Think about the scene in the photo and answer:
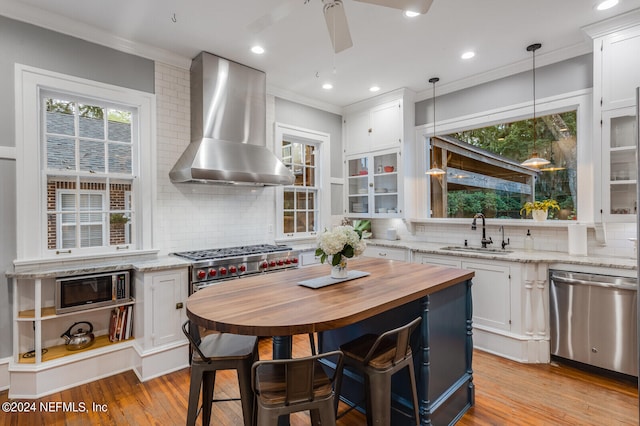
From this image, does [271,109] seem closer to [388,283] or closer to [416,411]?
[388,283]

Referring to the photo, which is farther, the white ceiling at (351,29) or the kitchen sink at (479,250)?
the kitchen sink at (479,250)

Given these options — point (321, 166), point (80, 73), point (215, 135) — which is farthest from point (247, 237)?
point (80, 73)

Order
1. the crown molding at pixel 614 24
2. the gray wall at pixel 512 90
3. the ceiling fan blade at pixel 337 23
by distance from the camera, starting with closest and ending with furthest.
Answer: the ceiling fan blade at pixel 337 23 < the crown molding at pixel 614 24 < the gray wall at pixel 512 90

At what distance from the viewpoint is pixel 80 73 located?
296cm

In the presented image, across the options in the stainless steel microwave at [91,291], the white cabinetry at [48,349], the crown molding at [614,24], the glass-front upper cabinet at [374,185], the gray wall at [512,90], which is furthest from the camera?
the glass-front upper cabinet at [374,185]

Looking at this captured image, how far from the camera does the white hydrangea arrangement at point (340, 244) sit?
2.02m

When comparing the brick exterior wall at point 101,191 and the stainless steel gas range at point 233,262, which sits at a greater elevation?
the brick exterior wall at point 101,191

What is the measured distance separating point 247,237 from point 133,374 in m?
1.85

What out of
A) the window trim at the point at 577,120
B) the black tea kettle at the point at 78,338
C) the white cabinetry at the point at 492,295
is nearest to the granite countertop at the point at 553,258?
the white cabinetry at the point at 492,295

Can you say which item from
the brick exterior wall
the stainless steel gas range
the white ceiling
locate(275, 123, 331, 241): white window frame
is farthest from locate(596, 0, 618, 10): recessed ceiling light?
the brick exterior wall

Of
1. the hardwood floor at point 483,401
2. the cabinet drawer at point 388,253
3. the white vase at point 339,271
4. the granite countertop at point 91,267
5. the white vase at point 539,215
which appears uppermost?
the white vase at point 539,215

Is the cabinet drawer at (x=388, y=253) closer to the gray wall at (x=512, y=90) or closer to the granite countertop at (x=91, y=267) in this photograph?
the gray wall at (x=512, y=90)

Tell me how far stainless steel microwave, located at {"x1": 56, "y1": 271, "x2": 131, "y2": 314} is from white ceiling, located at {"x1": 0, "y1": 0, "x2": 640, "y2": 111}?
7.14 ft

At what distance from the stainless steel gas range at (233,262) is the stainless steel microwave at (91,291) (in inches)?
22.7
